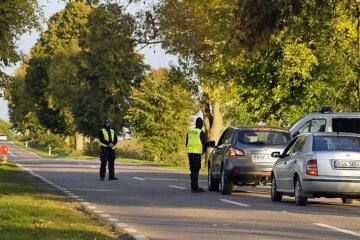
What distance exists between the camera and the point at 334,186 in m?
18.8

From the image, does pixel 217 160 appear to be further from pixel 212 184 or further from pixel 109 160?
pixel 109 160

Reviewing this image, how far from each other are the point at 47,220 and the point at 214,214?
3313mm

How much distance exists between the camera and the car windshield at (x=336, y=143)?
63.0 feet

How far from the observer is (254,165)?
75.9 feet

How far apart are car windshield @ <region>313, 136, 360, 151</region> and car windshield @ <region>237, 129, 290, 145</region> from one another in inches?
160

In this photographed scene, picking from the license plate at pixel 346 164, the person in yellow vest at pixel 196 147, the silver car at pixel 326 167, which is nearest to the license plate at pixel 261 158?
the person in yellow vest at pixel 196 147

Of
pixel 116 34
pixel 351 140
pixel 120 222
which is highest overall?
pixel 116 34

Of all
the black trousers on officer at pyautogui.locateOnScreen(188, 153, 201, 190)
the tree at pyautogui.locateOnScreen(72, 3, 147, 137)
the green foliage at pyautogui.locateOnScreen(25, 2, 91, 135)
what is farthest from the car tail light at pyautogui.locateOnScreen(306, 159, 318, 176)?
the green foliage at pyautogui.locateOnScreen(25, 2, 91, 135)

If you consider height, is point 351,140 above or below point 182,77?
below

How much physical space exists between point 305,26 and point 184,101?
131 ft

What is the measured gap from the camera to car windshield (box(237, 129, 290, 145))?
2345 cm

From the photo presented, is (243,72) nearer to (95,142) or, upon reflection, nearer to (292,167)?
(292,167)

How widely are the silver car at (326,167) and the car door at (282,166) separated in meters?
0.51

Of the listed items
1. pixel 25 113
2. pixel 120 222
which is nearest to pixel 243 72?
pixel 120 222
